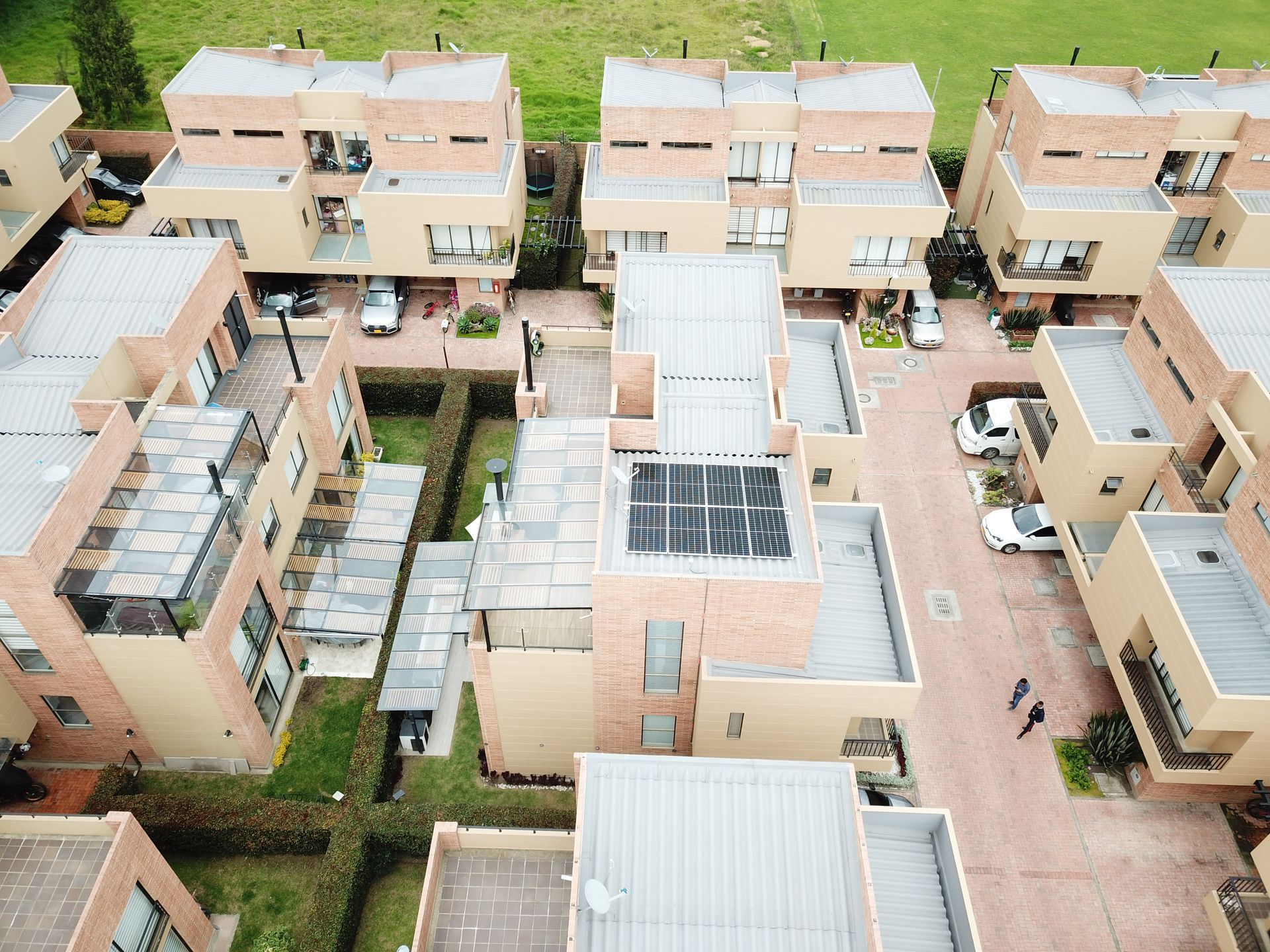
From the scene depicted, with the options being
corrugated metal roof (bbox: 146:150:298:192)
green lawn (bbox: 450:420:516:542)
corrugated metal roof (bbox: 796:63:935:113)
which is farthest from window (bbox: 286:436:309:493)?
corrugated metal roof (bbox: 796:63:935:113)

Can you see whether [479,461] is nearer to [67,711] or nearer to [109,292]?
[109,292]

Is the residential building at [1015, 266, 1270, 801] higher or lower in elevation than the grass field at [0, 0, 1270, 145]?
lower

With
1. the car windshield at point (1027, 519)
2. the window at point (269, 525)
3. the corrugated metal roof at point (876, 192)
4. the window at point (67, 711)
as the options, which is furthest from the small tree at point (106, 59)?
the car windshield at point (1027, 519)

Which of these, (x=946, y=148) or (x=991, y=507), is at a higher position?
(x=946, y=148)

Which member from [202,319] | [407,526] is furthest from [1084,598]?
[202,319]

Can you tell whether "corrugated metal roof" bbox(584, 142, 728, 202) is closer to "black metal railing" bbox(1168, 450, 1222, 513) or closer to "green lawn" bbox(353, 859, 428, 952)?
"black metal railing" bbox(1168, 450, 1222, 513)

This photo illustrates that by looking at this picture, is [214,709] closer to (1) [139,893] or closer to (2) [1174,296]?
(1) [139,893]
